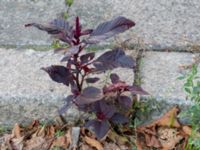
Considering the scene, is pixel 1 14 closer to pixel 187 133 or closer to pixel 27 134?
pixel 27 134

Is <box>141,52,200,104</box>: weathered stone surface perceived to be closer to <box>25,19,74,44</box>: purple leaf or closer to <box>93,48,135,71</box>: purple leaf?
<box>93,48,135,71</box>: purple leaf

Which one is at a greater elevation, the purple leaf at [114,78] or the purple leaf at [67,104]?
the purple leaf at [114,78]

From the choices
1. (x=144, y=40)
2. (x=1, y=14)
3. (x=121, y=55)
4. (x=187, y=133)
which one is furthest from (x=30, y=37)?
(x=187, y=133)

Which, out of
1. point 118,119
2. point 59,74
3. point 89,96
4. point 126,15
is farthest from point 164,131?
point 126,15

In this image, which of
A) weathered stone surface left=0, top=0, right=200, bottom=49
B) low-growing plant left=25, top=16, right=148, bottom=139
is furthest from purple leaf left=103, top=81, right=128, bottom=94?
weathered stone surface left=0, top=0, right=200, bottom=49

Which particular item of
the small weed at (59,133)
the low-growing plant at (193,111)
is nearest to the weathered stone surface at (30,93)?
the small weed at (59,133)

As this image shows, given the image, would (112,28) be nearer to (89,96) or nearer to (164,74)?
(89,96)

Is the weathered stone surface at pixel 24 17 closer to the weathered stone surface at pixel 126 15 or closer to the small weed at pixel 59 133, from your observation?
the weathered stone surface at pixel 126 15
